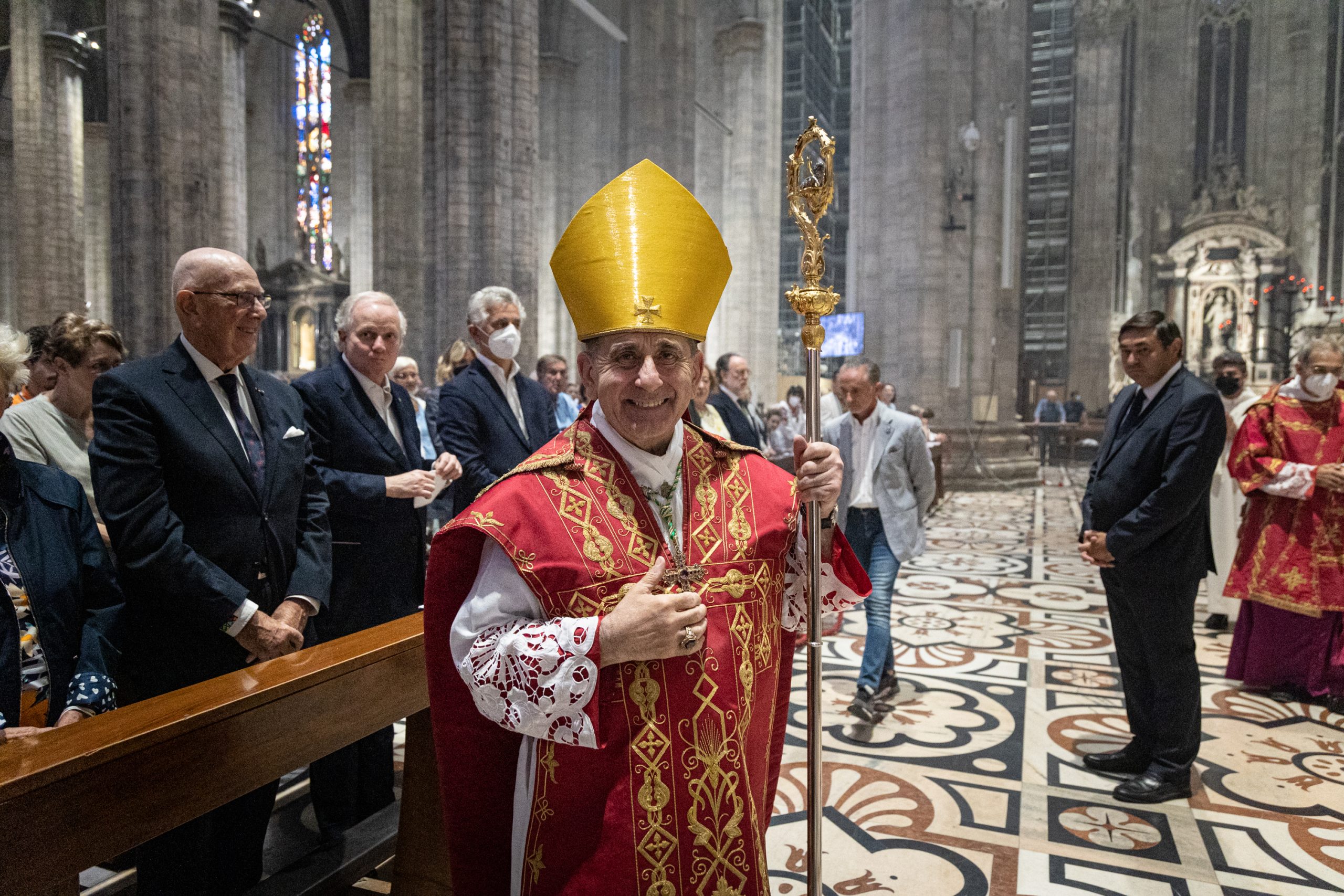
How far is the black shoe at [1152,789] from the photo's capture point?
3.28 m

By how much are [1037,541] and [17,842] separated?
356 inches

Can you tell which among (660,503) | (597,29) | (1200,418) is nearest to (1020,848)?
(1200,418)

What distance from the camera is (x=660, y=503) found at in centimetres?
162

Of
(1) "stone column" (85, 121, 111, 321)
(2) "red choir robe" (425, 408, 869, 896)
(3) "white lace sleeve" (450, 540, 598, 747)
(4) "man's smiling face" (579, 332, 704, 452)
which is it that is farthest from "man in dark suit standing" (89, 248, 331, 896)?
(1) "stone column" (85, 121, 111, 321)

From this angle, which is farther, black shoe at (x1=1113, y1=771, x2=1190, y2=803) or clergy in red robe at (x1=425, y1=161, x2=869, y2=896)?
black shoe at (x1=1113, y1=771, x2=1190, y2=803)

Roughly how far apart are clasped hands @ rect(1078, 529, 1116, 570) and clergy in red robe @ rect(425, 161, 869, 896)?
2.17 metres

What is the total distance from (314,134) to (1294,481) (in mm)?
26344

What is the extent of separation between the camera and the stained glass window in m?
24.6

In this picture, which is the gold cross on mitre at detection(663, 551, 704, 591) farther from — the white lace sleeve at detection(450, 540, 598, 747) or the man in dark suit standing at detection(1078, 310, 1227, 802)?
the man in dark suit standing at detection(1078, 310, 1227, 802)

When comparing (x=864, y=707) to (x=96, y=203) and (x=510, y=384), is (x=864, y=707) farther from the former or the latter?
(x=96, y=203)

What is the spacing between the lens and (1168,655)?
10.6 feet

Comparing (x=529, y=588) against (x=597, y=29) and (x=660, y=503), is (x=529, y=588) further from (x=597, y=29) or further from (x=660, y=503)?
(x=597, y=29)

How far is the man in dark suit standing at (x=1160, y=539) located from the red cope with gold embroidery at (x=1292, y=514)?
1.38 meters

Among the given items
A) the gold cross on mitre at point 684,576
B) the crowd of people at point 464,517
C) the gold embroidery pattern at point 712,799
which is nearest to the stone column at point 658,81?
the crowd of people at point 464,517
